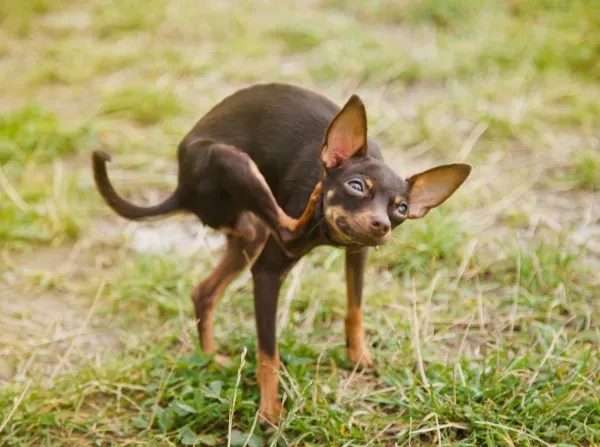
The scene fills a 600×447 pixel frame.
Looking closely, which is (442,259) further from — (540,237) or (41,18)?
(41,18)

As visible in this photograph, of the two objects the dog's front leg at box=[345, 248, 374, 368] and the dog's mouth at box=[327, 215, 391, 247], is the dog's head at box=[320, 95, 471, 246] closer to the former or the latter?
the dog's mouth at box=[327, 215, 391, 247]

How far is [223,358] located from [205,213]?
61 centimetres

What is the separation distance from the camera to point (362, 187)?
2094mm

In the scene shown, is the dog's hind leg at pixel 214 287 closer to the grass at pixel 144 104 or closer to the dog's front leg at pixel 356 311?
the dog's front leg at pixel 356 311

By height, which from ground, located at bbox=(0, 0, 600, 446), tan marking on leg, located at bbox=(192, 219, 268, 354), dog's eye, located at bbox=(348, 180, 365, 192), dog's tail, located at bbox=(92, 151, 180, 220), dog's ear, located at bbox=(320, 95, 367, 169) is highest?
dog's ear, located at bbox=(320, 95, 367, 169)

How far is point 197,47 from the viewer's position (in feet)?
21.1

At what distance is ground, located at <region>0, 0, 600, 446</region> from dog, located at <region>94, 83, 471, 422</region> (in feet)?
0.97

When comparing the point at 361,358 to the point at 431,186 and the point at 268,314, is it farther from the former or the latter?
the point at 431,186

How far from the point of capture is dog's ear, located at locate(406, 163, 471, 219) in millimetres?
2205

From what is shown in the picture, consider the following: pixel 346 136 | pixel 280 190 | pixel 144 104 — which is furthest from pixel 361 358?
pixel 144 104

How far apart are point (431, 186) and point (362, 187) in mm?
261

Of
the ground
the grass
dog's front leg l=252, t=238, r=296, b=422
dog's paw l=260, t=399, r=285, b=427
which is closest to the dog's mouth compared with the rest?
dog's front leg l=252, t=238, r=296, b=422

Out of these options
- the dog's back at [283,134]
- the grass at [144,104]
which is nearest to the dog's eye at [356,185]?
the dog's back at [283,134]

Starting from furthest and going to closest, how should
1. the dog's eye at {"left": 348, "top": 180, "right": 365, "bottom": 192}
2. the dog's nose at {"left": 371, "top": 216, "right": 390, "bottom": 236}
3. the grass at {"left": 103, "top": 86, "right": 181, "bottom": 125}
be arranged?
the grass at {"left": 103, "top": 86, "right": 181, "bottom": 125}, the dog's eye at {"left": 348, "top": 180, "right": 365, "bottom": 192}, the dog's nose at {"left": 371, "top": 216, "right": 390, "bottom": 236}
